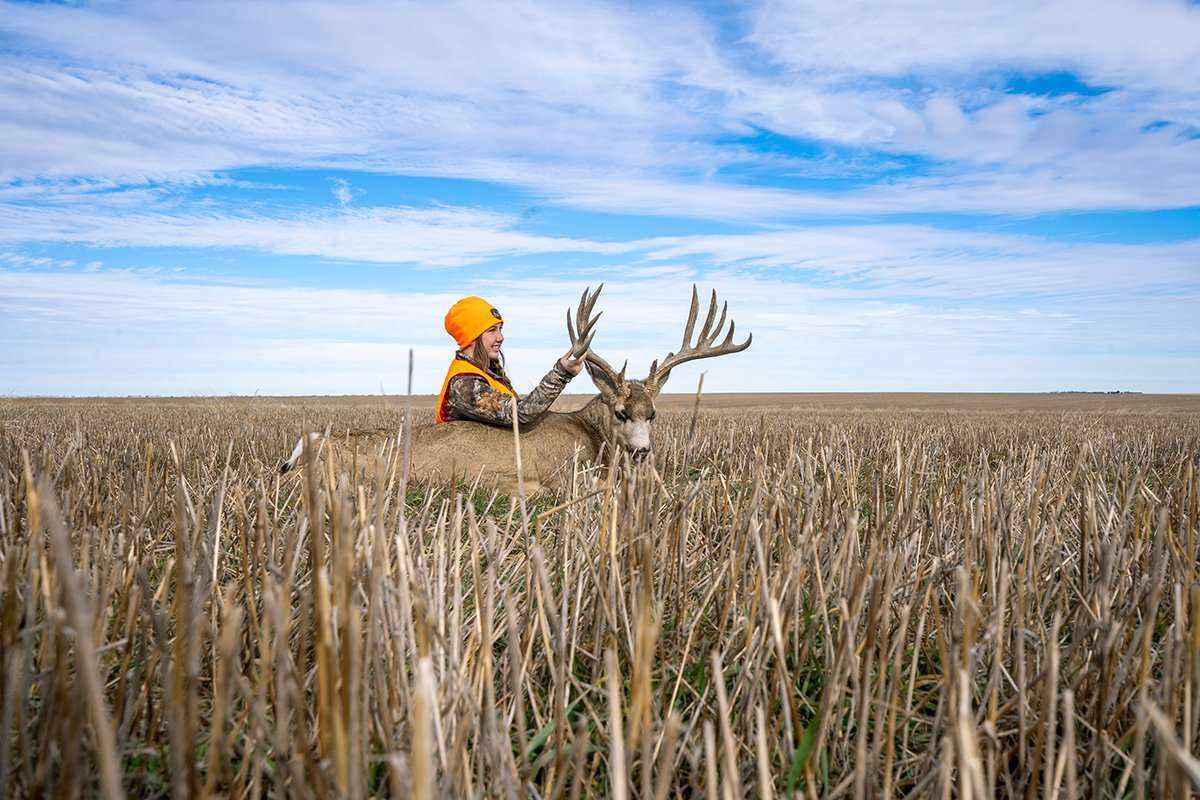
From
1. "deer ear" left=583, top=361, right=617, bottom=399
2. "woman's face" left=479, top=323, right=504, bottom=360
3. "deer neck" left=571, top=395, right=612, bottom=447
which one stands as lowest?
"deer neck" left=571, top=395, right=612, bottom=447

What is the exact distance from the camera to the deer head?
7.87 m

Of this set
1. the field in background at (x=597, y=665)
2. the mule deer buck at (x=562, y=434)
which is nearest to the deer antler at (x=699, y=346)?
the mule deer buck at (x=562, y=434)

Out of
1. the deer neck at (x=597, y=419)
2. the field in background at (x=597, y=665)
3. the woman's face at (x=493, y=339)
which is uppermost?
the woman's face at (x=493, y=339)

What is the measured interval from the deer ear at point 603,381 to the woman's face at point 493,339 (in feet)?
2.75

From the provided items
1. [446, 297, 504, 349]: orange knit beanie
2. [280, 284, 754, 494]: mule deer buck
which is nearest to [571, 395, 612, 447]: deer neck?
[280, 284, 754, 494]: mule deer buck

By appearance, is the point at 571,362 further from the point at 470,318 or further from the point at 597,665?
the point at 597,665

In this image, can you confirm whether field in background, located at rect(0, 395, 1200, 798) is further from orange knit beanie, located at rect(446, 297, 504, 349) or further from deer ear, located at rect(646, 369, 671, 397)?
deer ear, located at rect(646, 369, 671, 397)

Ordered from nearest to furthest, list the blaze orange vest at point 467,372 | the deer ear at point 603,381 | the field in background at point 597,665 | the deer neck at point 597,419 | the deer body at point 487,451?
the field in background at point 597,665
the deer body at point 487,451
the blaze orange vest at point 467,372
the deer ear at point 603,381
the deer neck at point 597,419

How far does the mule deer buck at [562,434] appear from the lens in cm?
729

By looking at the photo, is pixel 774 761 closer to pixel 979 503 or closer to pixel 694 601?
pixel 694 601

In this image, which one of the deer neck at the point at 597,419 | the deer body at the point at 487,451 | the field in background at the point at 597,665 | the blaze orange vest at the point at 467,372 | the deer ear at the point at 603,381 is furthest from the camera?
the deer neck at the point at 597,419

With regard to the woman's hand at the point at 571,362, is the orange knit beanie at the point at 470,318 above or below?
above

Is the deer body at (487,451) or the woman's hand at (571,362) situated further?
the woman's hand at (571,362)

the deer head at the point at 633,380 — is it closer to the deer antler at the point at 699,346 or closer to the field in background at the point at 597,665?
the deer antler at the point at 699,346
